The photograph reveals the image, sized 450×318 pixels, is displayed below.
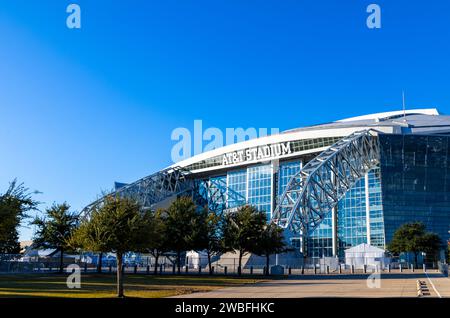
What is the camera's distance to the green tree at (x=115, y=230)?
24.2 m

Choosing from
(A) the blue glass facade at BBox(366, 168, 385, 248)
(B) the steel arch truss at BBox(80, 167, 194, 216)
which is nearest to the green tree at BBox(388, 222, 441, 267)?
(A) the blue glass facade at BBox(366, 168, 385, 248)

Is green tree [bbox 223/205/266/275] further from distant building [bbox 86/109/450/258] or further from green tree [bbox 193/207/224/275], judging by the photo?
distant building [bbox 86/109/450/258]

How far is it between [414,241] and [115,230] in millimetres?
60665

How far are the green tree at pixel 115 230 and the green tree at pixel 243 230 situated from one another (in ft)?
81.9

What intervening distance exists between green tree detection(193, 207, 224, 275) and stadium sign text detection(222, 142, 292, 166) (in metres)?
43.6

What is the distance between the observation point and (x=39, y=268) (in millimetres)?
51406

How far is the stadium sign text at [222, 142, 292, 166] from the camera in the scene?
311 feet

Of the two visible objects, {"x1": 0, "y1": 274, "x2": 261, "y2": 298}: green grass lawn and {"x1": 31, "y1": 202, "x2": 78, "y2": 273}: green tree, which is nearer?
{"x1": 0, "y1": 274, "x2": 261, "y2": 298}: green grass lawn

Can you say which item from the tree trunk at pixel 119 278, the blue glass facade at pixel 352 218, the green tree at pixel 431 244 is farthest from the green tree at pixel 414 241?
the tree trunk at pixel 119 278

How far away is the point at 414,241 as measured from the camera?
7231 cm

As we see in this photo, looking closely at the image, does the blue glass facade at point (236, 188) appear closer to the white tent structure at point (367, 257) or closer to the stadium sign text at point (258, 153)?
the stadium sign text at point (258, 153)
